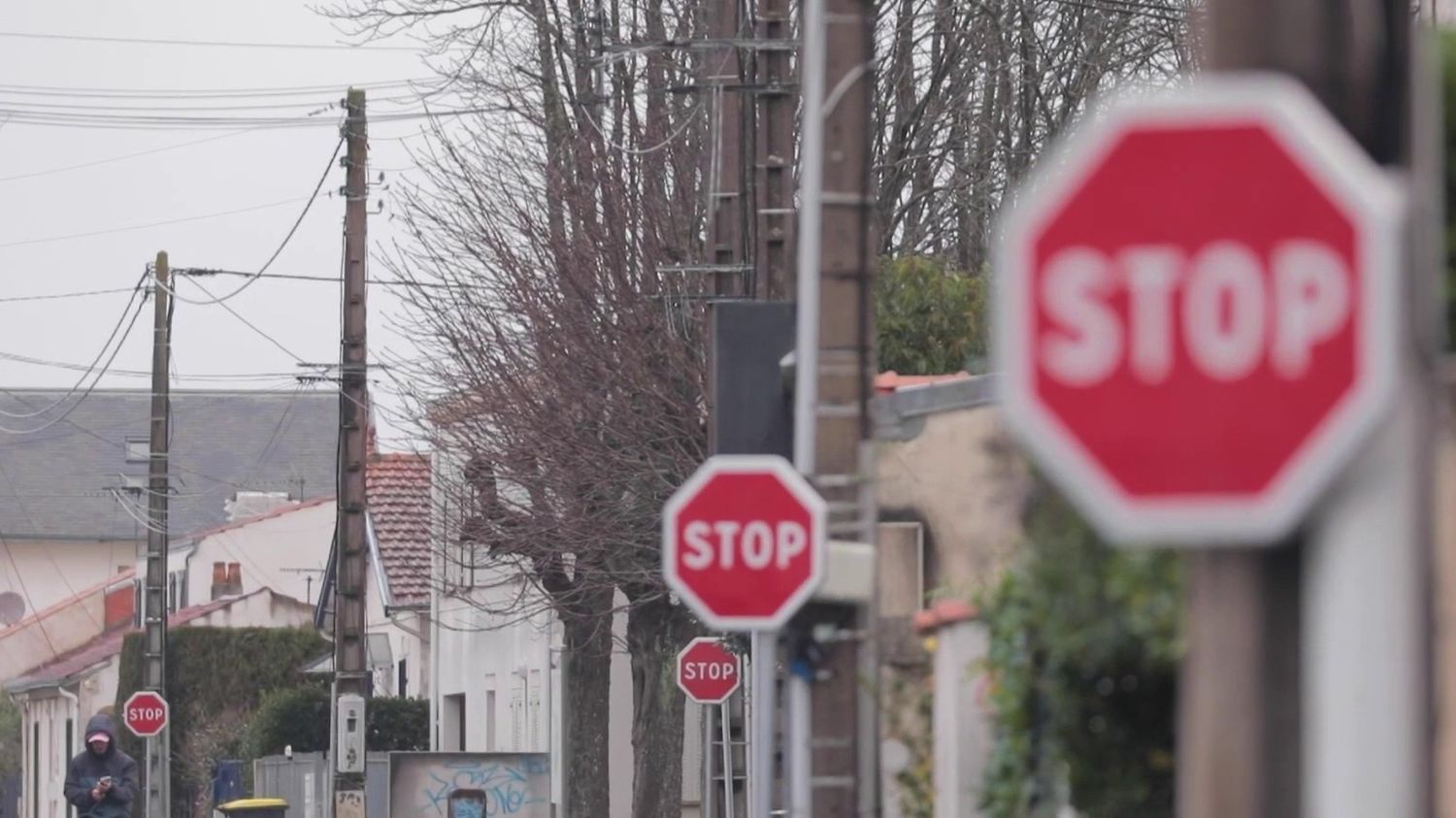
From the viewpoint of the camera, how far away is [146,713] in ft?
112

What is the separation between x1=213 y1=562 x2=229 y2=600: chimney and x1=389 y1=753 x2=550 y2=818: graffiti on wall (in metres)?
39.4

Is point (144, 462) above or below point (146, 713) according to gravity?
above

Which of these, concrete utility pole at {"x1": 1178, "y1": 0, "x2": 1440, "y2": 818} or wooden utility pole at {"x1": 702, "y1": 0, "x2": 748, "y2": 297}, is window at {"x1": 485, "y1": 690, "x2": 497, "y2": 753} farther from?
concrete utility pole at {"x1": 1178, "y1": 0, "x2": 1440, "y2": 818}

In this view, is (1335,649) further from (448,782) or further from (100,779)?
(448,782)

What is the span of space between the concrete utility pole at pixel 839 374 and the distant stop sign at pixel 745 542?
239 millimetres

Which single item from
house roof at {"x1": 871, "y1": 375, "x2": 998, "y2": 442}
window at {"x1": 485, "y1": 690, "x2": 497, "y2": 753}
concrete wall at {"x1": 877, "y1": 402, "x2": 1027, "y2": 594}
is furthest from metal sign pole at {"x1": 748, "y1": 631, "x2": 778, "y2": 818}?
window at {"x1": 485, "y1": 690, "x2": 497, "y2": 753}

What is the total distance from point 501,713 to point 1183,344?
1572 inches

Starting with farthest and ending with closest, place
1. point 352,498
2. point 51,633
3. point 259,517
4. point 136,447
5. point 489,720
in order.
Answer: point 136,447 → point 51,633 → point 259,517 → point 489,720 → point 352,498

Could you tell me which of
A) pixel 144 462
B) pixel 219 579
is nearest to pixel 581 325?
pixel 219 579

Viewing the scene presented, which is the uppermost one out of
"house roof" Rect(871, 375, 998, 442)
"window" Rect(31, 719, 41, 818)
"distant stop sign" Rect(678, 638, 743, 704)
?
"house roof" Rect(871, 375, 998, 442)

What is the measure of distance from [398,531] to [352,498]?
20149mm

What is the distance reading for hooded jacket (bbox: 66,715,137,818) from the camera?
21406 mm

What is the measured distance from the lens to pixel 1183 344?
129 inches

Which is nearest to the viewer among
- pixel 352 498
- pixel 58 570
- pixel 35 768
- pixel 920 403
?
pixel 920 403
